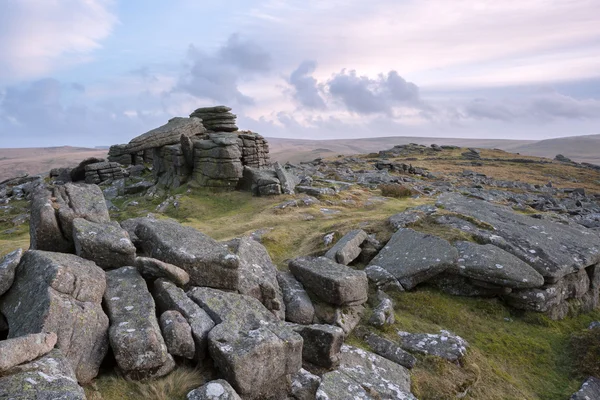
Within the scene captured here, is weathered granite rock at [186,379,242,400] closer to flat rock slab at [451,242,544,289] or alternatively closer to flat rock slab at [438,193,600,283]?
flat rock slab at [451,242,544,289]

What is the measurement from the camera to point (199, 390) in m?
7.20

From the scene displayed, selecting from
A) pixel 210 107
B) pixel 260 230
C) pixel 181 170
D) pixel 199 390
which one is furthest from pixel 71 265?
pixel 210 107

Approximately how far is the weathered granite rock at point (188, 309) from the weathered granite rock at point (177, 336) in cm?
16

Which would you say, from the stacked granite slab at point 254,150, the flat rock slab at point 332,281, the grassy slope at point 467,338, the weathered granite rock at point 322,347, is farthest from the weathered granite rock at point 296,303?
the stacked granite slab at point 254,150

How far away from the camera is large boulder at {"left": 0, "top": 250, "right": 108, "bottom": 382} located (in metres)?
7.34

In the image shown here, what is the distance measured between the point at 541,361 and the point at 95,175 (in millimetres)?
48492

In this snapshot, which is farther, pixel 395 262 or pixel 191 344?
pixel 395 262

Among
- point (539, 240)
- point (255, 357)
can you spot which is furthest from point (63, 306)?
point (539, 240)

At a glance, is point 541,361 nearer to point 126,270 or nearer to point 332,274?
point 332,274

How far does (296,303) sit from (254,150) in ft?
95.9

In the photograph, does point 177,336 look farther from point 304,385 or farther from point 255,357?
point 304,385

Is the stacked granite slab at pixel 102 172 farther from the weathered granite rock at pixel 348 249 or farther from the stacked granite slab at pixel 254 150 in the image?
the weathered granite rock at pixel 348 249

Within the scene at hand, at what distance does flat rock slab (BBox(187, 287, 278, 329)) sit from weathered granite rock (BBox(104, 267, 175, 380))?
1.23m

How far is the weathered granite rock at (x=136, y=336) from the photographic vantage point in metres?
7.52
